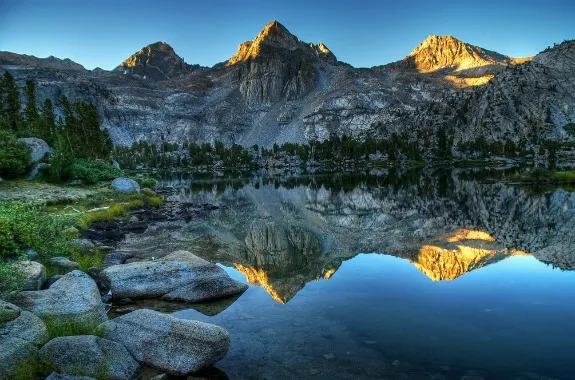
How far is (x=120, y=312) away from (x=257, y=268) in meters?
10.7

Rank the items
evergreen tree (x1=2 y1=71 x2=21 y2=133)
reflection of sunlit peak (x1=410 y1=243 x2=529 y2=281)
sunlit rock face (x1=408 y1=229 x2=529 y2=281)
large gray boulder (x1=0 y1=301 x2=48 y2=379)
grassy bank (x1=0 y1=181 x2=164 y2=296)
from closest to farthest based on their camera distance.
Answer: large gray boulder (x1=0 y1=301 x2=48 y2=379) < grassy bank (x1=0 y1=181 x2=164 y2=296) < reflection of sunlit peak (x1=410 y1=243 x2=529 y2=281) < sunlit rock face (x1=408 y1=229 x2=529 y2=281) < evergreen tree (x1=2 y1=71 x2=21 y2=133)

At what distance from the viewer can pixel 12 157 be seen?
52.9 m

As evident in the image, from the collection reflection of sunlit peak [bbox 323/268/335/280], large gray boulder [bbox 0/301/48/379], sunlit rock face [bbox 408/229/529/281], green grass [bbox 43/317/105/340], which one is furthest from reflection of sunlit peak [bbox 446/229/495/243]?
large gray boulder [bbox 0/301/48/379]

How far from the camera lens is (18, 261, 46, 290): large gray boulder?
15.7m

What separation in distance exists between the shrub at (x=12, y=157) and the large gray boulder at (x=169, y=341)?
4851 cm

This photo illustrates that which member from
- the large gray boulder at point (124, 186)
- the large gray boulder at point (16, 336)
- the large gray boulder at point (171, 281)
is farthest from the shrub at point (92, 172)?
the large gray boulder at point (16, 336)

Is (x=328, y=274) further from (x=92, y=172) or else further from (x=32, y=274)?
(x=92, y=172)

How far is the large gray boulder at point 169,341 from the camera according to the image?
40.9ft

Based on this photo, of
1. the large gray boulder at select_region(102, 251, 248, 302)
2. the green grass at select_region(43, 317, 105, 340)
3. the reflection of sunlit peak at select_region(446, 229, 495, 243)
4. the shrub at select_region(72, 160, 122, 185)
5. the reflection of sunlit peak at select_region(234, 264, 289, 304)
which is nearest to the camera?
the green grass at select_region(43, 317, 105, 340)

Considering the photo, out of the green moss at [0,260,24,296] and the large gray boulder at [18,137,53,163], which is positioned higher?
the large gray boulder at [18,137,53,163]

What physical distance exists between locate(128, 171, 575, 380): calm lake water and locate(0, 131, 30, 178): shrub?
Answer: 24735 millimetres

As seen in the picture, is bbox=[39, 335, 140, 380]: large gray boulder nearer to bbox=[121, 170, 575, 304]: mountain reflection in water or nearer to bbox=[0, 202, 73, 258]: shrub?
bbox=[0, 202, 73, 258]: shrub

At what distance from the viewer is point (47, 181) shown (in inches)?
→ 2286

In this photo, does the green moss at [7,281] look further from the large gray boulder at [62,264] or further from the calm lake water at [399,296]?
the calm lake water at [399,296]
